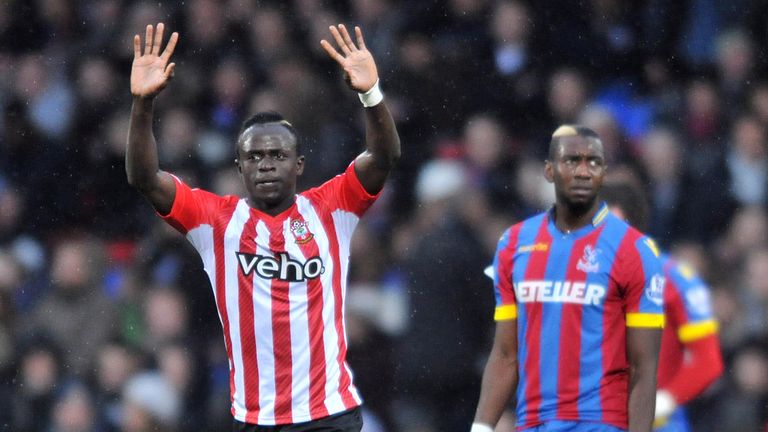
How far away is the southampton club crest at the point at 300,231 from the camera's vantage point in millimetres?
4820

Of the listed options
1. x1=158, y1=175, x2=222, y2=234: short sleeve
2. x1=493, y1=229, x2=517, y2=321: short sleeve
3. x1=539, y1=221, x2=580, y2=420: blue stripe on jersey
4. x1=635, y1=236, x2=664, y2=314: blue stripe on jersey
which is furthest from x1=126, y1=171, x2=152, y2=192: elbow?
x1=635, y1=236, x2=664, y2=314: blue stripe on jersey

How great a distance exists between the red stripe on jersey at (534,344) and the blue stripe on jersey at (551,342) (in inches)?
0.6

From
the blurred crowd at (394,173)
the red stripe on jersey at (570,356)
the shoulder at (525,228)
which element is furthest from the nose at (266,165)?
the blurred crowd at (394,173)

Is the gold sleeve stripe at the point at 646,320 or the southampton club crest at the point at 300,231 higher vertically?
the southampton club crest at the point at 300,231

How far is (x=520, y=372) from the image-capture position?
485 cm

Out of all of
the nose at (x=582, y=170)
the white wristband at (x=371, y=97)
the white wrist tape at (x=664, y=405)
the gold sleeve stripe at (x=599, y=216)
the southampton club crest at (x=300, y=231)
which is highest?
the white wristband at (x=371, y=97)

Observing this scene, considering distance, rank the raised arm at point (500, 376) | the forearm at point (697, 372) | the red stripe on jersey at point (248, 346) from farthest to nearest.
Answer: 1. the forearm at point (697, 372)
2. the raised arm at point (500, 376)
3. the red stripe on jersey at point (248, 346)

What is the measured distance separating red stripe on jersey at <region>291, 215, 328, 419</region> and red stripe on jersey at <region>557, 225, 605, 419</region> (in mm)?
805

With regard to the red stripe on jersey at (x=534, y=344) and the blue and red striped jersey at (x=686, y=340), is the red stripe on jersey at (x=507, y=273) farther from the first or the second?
the blue and red striped jersey at (x=686, y=340)

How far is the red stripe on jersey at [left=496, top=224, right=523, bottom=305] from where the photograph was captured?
488cm

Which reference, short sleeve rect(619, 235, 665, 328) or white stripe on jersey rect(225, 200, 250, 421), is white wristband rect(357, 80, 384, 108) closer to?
white stripe on jersey rect(225, 200, 250, 421)

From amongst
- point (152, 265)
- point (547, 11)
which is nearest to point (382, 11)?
point (547, 11)

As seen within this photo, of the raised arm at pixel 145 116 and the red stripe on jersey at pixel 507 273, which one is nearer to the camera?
the raised arm at pixel 145 116

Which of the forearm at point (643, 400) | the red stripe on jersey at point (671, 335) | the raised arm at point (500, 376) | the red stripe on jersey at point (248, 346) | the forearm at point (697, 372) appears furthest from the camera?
the red stripe on jersey at point (671, 335)
